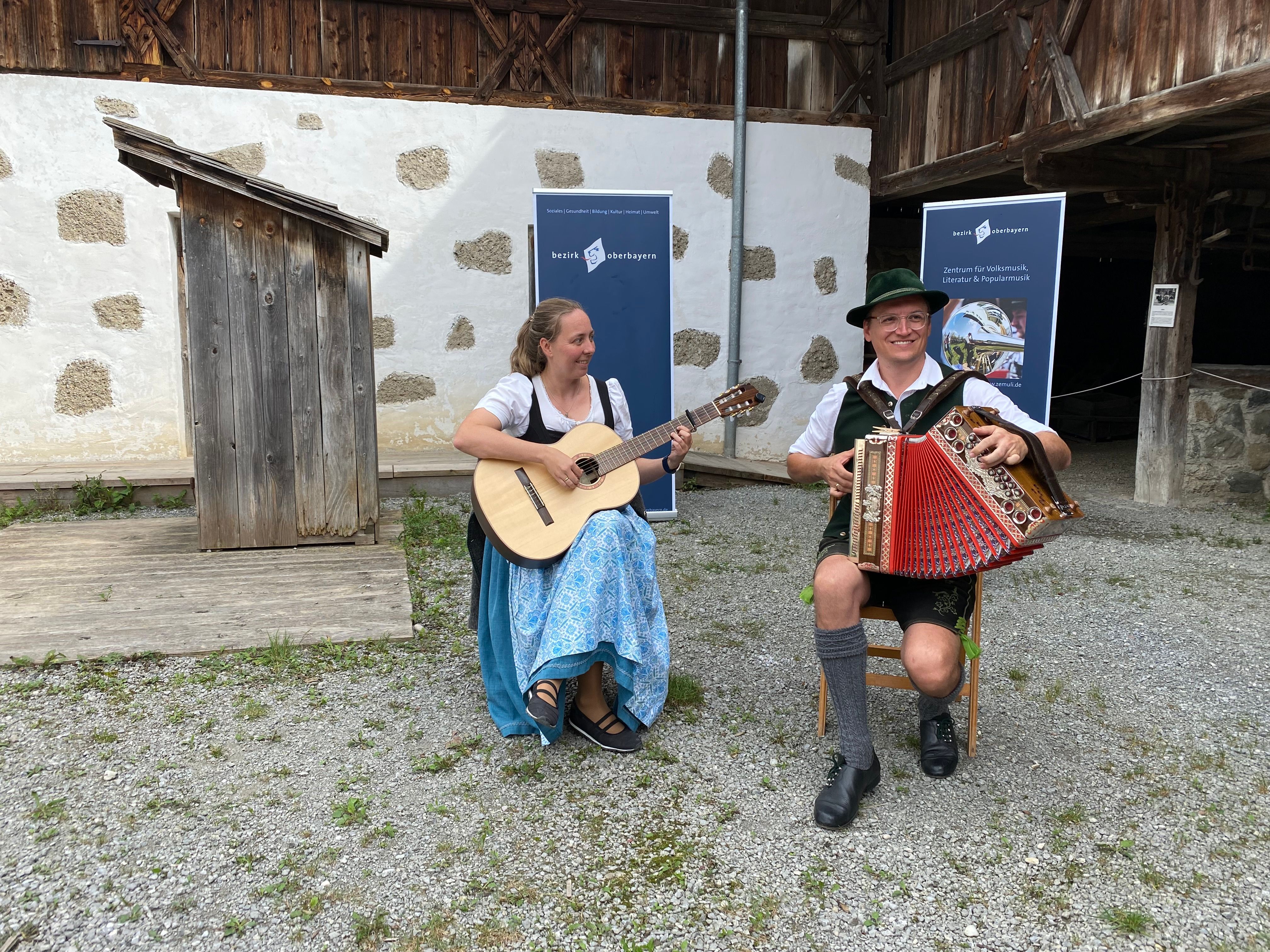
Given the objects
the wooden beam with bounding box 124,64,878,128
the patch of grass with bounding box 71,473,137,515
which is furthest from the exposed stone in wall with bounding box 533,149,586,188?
the patch of grass with bounding box 71,473,137,515

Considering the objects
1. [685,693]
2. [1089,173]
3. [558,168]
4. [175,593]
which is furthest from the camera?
[558,168]

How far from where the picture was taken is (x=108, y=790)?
2.51m

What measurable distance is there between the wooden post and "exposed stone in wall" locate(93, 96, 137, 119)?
23.9ft

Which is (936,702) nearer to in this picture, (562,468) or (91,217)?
(562,468)

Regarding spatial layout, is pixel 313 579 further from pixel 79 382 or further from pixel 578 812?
pixel 79 382

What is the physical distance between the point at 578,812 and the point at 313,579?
2491 mm

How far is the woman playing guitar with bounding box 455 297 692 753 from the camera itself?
2.61 m

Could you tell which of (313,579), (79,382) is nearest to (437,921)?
(313,579)

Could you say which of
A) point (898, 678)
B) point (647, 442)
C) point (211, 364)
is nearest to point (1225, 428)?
point (898, 678)

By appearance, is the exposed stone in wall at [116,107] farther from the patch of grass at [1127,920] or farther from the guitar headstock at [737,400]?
the patch of grass at [1127,920]

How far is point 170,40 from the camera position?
20.7ft

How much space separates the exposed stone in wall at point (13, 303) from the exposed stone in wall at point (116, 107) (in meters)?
1.36

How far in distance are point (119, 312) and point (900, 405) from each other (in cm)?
600

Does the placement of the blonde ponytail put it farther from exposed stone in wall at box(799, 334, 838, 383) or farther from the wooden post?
the wooden post
